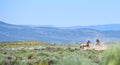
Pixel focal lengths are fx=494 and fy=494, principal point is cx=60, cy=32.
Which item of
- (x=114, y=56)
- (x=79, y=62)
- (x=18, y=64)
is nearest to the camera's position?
(x=114, y=56)

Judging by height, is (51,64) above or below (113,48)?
below

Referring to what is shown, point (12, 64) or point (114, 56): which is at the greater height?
point (114, 56)

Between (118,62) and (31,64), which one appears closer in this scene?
(118,62)

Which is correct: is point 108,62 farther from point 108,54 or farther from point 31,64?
point 31,64

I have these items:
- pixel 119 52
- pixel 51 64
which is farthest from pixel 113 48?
pixel 51 64

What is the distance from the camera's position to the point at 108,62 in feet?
27.8

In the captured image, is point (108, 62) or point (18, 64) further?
point (18, 64)

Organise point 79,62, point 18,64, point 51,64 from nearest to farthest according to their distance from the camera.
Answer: point 79,62
point 51,64
point 18,64

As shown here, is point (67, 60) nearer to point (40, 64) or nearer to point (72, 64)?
point (72, 64)

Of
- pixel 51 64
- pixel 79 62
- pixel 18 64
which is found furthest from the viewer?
pixel 18 64

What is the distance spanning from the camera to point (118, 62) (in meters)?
8.50

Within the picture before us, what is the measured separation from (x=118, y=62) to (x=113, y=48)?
26 cm

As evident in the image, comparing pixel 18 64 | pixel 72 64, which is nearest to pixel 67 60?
pixel 72 64

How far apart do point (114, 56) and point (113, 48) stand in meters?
0.18
